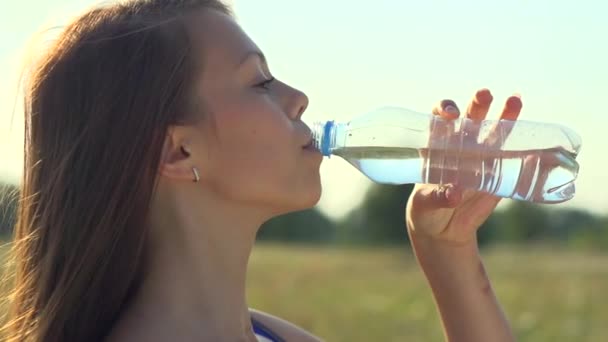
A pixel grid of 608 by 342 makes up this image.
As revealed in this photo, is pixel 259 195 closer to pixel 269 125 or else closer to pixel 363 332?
pixel 269 125

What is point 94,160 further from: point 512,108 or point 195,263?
point 512,108

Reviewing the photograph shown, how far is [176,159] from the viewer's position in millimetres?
2244

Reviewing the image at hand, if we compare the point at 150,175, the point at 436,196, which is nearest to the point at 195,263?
the point at 150,175

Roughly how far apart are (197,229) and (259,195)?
0.13 meters

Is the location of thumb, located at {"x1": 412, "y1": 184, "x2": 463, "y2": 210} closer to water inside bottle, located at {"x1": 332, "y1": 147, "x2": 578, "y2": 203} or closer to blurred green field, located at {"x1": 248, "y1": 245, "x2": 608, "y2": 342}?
water inside bottle, located at {"x1": 332, "y1": 147, "x2": 578, "y2": 203}

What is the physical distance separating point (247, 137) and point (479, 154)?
587 millimetres

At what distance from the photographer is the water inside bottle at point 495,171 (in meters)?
2.57

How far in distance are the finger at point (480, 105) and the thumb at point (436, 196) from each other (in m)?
0.15

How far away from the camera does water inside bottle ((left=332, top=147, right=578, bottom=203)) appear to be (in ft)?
8.42

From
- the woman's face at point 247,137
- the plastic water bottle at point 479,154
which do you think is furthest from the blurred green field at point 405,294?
the woman's face at point 247,137

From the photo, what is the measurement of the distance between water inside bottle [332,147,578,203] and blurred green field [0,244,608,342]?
660cm

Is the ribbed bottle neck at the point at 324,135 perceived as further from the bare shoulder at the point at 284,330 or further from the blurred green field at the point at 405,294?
the blurred green field at the point at 405,294

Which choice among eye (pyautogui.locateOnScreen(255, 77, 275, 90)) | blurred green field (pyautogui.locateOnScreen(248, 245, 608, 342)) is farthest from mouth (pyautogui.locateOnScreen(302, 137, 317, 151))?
blurred green field (pyautogui.locateOnScreen(248, 245, 608, 342))

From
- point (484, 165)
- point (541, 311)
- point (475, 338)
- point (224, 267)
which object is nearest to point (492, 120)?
point (484, 165)
